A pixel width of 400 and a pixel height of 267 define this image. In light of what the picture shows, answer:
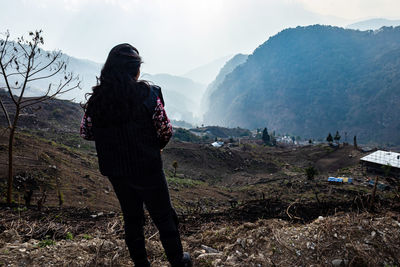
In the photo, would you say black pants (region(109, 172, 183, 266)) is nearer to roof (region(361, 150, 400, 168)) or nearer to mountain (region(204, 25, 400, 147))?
roof (region(361, 150, 400, 168))

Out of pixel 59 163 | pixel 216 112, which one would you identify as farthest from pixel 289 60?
pixel 59 163

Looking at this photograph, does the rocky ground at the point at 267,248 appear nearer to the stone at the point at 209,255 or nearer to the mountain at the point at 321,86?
the stone at the point at 209,255

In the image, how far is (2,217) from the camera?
3.68 m

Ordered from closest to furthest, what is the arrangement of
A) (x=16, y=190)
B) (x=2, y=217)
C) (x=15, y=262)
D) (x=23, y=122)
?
(x=15, y=262) → (x=2, y=217) → (x=16, y=190) → (x=23, y=122)

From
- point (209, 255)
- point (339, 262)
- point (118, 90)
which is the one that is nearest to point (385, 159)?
point (339, 262)

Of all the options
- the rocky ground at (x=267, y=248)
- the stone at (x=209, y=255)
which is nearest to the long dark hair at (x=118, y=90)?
the rocky ground at (x=267, y=248)

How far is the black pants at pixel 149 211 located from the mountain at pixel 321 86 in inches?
4715

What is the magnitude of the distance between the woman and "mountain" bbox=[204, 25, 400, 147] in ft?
393

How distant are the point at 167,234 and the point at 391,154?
24.8 metres

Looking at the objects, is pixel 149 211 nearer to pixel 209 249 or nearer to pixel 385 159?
pixel 209 249

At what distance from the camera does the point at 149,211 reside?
1.73 metres

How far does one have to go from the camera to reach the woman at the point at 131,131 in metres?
1.58

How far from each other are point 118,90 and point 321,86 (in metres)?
163

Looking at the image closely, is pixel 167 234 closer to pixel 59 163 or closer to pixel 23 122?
pixel 59 163
